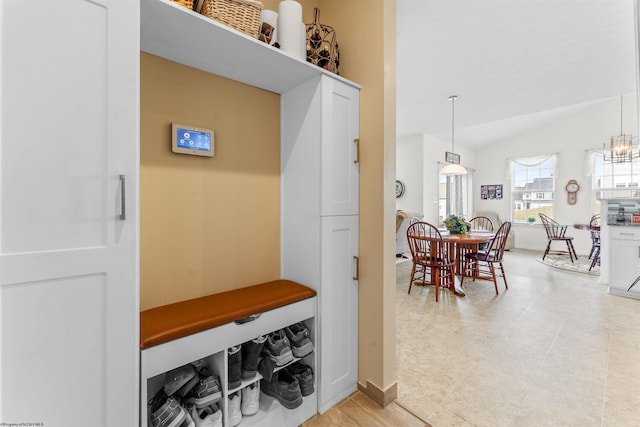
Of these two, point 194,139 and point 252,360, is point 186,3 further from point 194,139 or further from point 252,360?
point 252,360

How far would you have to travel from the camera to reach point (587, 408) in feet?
5.26

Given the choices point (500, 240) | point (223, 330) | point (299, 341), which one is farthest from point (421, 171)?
point (223, 330)

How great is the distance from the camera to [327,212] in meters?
1.56

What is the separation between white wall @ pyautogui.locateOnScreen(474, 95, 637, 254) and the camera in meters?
5.93

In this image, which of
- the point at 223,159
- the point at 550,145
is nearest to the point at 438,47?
the point at 223,159

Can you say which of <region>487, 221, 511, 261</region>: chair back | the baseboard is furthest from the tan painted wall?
<region>487, 221, 511, 261</region>: chair back

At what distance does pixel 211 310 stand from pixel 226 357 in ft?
0.71

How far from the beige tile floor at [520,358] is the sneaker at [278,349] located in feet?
2.65

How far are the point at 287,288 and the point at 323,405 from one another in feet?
2.25

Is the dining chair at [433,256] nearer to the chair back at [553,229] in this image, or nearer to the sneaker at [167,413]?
the sneaker at [167,413]

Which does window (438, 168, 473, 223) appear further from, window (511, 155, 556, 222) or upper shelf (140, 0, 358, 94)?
upper shelf (140, 0, 358, 94)

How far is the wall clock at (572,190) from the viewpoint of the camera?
6.36 metres

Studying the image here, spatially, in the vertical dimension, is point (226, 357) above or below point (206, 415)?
above

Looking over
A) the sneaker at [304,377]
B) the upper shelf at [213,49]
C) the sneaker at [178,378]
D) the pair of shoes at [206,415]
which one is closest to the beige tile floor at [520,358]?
the sneaker at [304,377]
